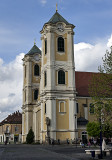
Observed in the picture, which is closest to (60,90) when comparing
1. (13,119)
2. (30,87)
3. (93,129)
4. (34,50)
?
(93,129)

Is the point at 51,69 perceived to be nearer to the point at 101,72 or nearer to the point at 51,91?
the point at 51,91

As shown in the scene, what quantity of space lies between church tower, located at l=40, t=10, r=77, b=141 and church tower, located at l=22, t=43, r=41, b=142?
13.8m

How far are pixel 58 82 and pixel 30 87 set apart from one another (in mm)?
18142

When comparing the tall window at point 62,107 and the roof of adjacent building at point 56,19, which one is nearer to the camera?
the tall window at point 62,107

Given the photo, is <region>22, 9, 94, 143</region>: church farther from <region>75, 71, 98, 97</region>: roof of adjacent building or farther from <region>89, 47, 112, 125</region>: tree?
<region>89, 47, 112, 125</region>: tree

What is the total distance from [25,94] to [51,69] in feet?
67.1

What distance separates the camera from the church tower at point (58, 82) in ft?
166

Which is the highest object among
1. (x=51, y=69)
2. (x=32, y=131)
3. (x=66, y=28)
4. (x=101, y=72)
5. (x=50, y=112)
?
(x=66, y=28)

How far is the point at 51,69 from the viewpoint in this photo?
5212 centimetres

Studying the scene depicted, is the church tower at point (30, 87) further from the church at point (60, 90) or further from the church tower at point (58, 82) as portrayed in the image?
the church tower at point (58, 82)

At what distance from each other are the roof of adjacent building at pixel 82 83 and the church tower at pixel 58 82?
5712mm

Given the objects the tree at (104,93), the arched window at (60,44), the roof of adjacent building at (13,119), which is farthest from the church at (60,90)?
the roof of adjacent building at (13,119)

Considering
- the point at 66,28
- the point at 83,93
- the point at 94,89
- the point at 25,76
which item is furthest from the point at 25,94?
the point at 94,89

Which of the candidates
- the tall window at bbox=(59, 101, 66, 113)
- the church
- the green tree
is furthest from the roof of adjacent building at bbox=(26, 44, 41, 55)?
the green tree
